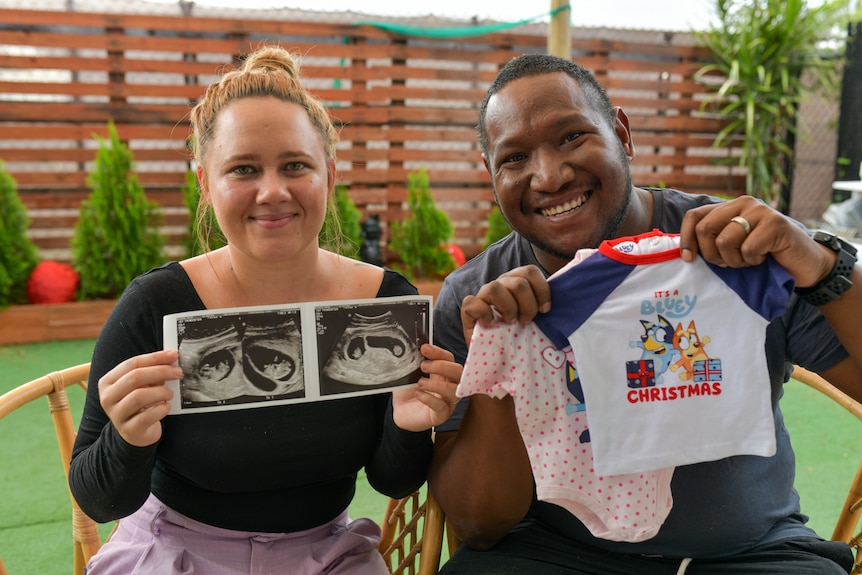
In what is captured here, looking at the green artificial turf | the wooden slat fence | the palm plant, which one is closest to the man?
the green artificial turf

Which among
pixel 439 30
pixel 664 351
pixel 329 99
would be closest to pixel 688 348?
pixel 664 351

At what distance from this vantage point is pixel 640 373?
1294 millimetres

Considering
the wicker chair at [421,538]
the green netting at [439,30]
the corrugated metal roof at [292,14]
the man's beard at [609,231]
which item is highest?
the corrugated metal roof at [292,14]

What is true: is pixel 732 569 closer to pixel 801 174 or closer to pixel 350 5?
pixel 350 5

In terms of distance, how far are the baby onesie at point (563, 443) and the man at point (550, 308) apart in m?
0.06

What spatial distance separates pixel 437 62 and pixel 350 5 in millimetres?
939

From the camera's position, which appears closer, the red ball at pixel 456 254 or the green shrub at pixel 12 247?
the green shrub at pixel 12 247

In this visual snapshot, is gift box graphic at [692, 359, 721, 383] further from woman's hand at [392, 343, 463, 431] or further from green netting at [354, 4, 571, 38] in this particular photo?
green netting at [354, 4, 571, 38]

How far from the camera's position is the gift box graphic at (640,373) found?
1290 mm

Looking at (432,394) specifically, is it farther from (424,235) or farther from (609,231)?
(424,235)

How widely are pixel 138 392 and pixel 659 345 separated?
0.94 m

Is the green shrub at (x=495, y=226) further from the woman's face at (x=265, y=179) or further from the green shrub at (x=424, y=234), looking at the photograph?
the woman's face at (x=265, y=179)

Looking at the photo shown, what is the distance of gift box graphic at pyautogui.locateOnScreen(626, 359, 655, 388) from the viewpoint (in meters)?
1.29

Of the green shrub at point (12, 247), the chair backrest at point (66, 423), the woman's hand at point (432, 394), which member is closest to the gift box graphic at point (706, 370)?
the woman's hand at point (432, 394)
